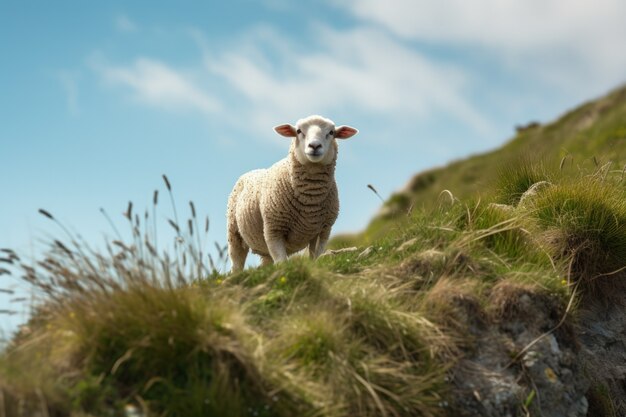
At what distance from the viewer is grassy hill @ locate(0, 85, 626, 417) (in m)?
6.21

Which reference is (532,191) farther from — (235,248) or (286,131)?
(235,248)

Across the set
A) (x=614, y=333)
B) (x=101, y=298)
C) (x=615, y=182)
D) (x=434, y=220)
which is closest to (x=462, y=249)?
(x=434, y=220)

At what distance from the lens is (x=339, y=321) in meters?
7.04

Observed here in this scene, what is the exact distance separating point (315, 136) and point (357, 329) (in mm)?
3486

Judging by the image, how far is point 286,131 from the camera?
35.0 ft

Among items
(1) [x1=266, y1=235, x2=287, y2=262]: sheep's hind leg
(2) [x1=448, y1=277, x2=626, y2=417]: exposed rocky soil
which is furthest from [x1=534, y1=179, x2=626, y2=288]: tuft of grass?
(1) [x1=266, y1=235, x2=287, y2=262]: sheep's hind leg

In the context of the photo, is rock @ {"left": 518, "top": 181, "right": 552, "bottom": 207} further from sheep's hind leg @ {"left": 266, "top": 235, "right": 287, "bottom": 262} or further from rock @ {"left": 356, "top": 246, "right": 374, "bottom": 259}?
sheep's hind leg @ {"left": 266, "top": 235, "right": 287, "bottom": 262}

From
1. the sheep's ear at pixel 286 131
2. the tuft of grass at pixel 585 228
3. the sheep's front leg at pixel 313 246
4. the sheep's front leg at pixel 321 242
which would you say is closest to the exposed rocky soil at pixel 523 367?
the tuft of grass at pixel 585 228

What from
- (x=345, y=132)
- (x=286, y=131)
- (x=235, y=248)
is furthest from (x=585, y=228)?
(x=235, y=248)

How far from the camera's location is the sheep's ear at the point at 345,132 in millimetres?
10609

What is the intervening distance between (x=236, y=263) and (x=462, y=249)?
15.5 ft

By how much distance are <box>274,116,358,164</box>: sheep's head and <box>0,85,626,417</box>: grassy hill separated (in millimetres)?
1270

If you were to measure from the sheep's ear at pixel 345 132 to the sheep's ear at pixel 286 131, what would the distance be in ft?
1.81

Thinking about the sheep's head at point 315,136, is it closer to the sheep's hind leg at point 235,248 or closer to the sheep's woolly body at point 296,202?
the sheep's woolly body at point 296,202
